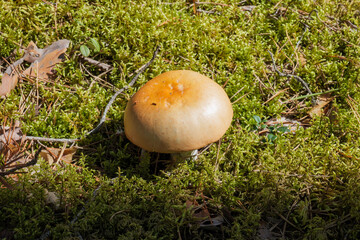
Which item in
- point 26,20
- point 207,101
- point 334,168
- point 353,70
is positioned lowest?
point 334,168

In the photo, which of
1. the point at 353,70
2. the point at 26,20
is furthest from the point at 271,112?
the point at 26,20

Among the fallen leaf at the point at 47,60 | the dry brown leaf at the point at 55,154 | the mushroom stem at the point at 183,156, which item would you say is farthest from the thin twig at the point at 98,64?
the mushroom stem at the point at 183,156

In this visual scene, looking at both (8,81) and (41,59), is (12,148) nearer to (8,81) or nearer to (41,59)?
(8,81)

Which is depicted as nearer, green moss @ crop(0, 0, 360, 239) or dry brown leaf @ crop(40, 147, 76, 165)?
green moss @ crop(0, 0, 360, 239)

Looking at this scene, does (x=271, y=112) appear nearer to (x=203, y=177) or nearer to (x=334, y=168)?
(x=334, y=168)

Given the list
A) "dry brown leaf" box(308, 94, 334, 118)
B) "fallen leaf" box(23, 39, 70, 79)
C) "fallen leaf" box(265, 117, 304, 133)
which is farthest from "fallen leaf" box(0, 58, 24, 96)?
"dry brown leaf" box(308, 94, 334, 118)

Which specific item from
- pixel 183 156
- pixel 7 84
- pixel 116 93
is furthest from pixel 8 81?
pixel 183 156

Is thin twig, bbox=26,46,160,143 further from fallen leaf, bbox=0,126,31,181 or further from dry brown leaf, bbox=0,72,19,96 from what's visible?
dry brown leaf, bbox=0,72,19,96
